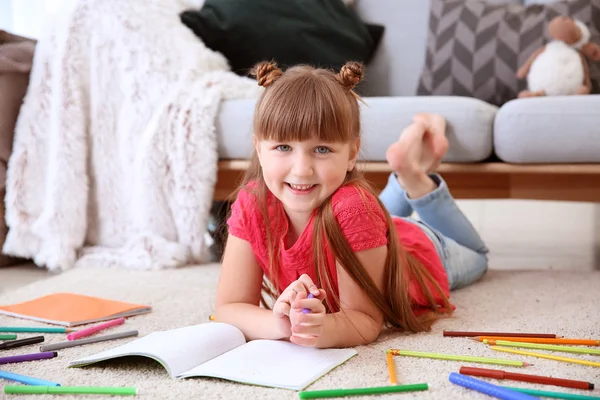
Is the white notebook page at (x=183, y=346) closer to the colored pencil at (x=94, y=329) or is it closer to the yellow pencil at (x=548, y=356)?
the colored pencil at (x=94, y=329)

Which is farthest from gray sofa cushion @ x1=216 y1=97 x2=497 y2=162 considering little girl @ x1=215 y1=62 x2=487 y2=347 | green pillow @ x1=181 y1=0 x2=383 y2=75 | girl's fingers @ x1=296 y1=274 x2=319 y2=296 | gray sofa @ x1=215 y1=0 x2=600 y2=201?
girl's fingers @ x1=296 y1=274 x2=319 y2=296

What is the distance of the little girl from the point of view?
96 centimetres

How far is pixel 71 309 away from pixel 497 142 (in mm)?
1061

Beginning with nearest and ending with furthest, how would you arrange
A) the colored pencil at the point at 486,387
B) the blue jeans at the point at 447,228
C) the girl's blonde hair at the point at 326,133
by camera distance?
the colored pencil at the point at 486,387, the girl's blonde hair at the point at 326,133, the blue jeans at the point at 447,228

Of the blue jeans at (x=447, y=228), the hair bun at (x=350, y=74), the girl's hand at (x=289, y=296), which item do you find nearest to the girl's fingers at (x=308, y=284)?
the girl's hand at (x=289, y=296)

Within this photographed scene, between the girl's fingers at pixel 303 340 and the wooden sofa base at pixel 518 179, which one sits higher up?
the wooden sofa base at pixel 518 179

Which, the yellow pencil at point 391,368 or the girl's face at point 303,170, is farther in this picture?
the girl's face at point 303,170

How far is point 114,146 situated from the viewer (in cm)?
188

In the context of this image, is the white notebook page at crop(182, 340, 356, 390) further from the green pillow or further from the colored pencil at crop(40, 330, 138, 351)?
the green pillow

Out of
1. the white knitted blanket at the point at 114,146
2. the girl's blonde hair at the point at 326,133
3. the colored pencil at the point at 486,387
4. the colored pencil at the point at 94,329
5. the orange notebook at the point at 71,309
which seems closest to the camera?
the colored pencil at the point at 486,387

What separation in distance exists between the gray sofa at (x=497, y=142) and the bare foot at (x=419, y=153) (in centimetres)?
7

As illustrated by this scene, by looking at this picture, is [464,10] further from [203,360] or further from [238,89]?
[203,360]

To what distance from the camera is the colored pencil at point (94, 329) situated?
109 centimetres

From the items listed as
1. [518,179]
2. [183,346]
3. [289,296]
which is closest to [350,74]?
[289,296]
